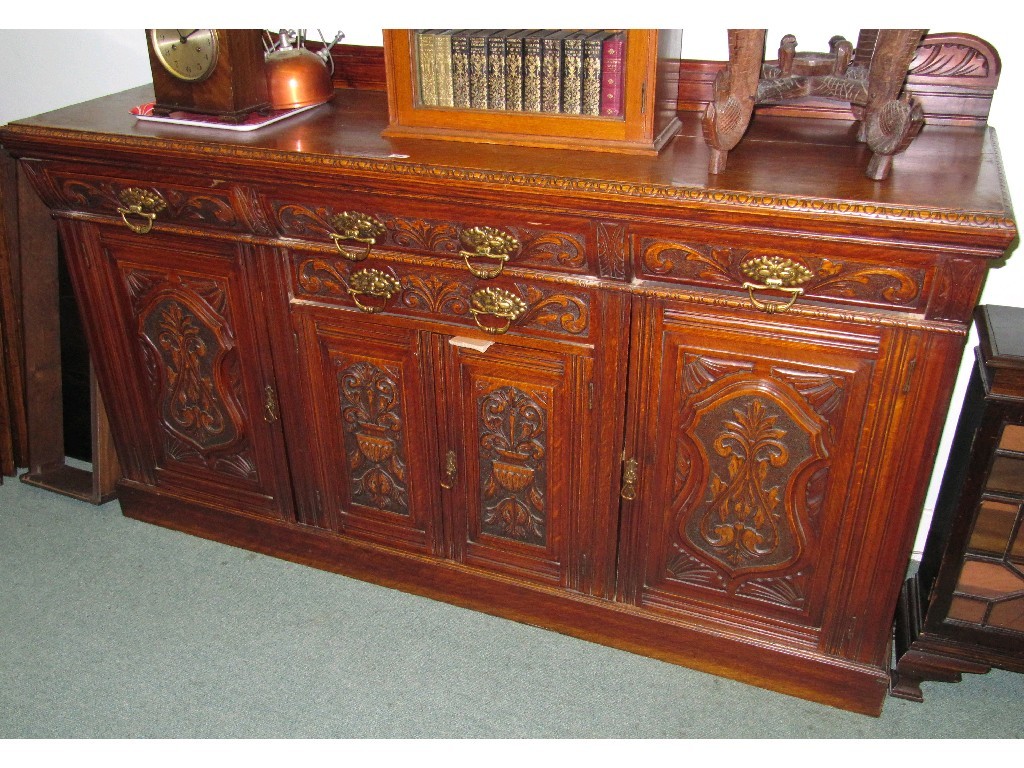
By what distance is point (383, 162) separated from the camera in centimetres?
174

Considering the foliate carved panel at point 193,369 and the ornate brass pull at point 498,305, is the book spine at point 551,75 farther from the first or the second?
the foliate carved panel at point 193,369

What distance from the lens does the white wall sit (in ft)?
6.02

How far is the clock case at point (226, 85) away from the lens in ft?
6.58

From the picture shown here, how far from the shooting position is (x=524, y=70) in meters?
1.84

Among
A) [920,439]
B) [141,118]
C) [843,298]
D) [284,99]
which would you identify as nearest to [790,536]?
[920,439]

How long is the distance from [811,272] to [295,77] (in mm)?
1300

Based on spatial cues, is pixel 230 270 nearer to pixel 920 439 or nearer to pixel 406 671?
pixel 406 671

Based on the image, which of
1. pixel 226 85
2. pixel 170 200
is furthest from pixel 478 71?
pixel 170 200

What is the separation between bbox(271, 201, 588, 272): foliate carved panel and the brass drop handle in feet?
1.05

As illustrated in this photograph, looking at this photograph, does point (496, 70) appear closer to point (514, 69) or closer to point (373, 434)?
point (514, 69)

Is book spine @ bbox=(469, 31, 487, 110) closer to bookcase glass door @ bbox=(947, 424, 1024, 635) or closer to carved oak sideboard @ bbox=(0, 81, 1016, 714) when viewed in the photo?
carved oak sideboard @ bbox=(0, 81, 1016, 714)

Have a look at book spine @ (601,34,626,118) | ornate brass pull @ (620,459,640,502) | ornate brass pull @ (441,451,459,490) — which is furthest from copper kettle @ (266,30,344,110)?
ornate brass pull @ (620,459,640,502)

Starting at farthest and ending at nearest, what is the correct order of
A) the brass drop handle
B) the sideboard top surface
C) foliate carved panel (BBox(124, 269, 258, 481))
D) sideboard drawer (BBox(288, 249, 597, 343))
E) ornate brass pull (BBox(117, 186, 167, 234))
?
foliate carved panel (BBox(124, 269, 258, 481)), ornate brass pull (BBox(117, 186, 167, 234)), sideboard drawer (BBox(288, 249, 597, 343)), the brass drop handle, the sideboard top surface

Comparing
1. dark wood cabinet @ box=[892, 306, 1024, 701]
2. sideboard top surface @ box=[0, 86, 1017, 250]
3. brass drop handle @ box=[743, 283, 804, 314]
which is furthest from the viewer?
dark wood cabinet @ box=[892, 306, 1024, 701]
